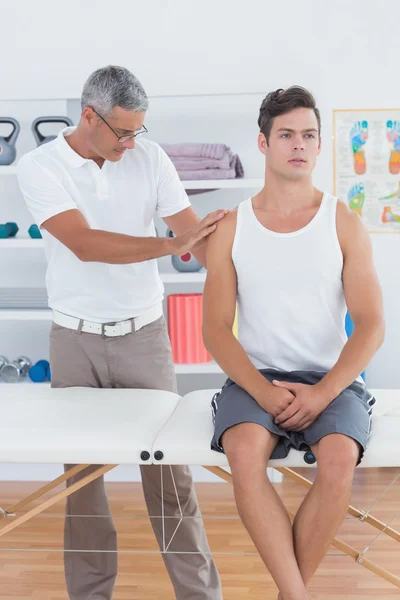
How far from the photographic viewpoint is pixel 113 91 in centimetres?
224

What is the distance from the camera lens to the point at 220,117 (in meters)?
3.87

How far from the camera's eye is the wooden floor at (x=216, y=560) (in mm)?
2580

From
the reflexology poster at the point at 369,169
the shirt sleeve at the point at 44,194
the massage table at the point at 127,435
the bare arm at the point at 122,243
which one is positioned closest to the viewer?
the massage table at the point at 127,435

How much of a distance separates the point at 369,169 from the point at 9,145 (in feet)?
5.25

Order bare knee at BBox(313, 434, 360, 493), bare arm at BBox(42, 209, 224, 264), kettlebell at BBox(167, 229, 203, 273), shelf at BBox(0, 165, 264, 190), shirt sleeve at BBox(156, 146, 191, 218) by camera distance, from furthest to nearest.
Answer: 1. kettlebell at BBox(167, 229, 203, 273)
2. shelf at BBox(0, 165, 264, 190)
3. shirt sleeve at BBox(156, 146, 191, 218)
4. bare arm at BBox(42, 209, 224, 264)
5. bare knee at BBox(313, 434, 360, 493)

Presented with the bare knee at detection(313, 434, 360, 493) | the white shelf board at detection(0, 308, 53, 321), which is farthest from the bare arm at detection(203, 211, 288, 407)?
the white shelf board at detection(0, 308, 53, 321)

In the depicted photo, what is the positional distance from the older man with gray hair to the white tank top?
244 mm

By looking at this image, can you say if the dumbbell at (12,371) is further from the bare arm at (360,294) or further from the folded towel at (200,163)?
the bare arm at (360,294)

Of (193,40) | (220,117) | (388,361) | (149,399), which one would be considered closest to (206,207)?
(220,117)

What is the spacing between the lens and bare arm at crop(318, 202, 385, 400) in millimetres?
2002

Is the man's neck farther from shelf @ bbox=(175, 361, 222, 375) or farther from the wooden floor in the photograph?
shelf @ bbox=(175, 361, 222, 375)

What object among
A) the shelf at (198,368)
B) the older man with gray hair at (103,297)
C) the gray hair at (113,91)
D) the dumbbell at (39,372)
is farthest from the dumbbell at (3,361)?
the gray hair at (113,91)

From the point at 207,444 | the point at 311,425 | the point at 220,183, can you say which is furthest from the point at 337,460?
the point at 220,183

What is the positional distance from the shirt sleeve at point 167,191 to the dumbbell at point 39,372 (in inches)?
54.5
